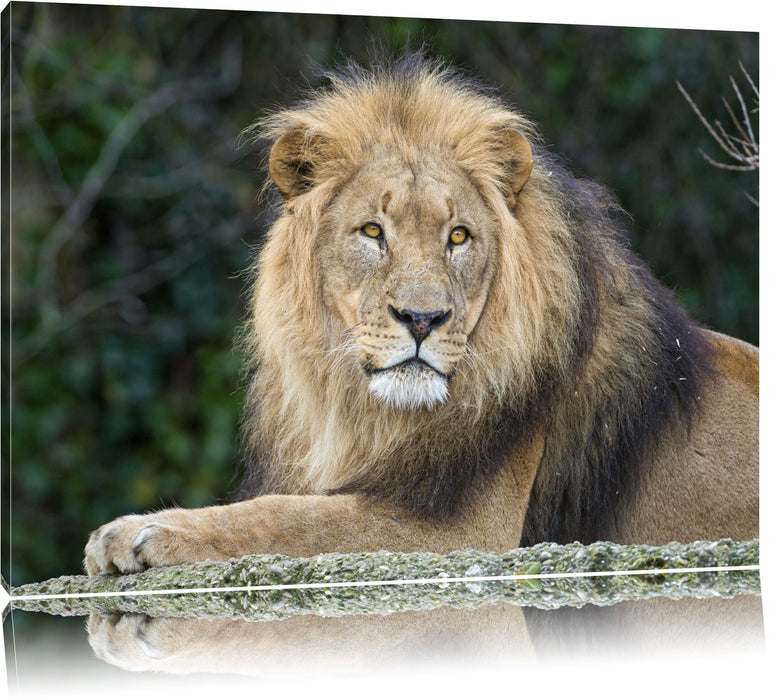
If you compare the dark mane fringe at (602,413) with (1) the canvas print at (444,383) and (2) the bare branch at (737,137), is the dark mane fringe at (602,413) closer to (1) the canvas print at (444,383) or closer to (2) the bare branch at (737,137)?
(1) the canvas print at (444,383)

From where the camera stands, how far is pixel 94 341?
636cm

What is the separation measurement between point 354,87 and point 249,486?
1388 mm

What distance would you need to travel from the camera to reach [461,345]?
401 centimetres

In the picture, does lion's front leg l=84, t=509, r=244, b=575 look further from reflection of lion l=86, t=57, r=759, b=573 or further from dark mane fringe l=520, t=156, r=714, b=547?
dark mane fringe l=520, t=156, r=714, b=547

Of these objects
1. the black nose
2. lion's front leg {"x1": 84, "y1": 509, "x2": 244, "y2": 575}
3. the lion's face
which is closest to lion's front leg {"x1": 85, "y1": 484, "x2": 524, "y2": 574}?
lion's front leg {"x1": 84, "y1": 509, "x2": 244, "y2": 575}

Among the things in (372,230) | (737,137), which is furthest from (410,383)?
(737,137)

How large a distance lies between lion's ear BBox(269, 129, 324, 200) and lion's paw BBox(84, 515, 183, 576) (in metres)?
1.16

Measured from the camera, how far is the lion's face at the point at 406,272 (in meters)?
3.92

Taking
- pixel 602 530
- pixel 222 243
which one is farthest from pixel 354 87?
pixel 222 243

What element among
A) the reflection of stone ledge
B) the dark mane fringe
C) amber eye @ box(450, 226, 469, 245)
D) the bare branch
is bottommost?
the reflection of stone ledge

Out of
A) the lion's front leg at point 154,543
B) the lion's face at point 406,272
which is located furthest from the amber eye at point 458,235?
the lion's front leg at point 154,543

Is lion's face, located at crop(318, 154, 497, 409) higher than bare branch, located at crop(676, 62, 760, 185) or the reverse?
the reverse

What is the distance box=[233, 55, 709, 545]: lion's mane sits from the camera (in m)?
4.11

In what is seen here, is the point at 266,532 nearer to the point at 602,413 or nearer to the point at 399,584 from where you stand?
the point at 399,584
